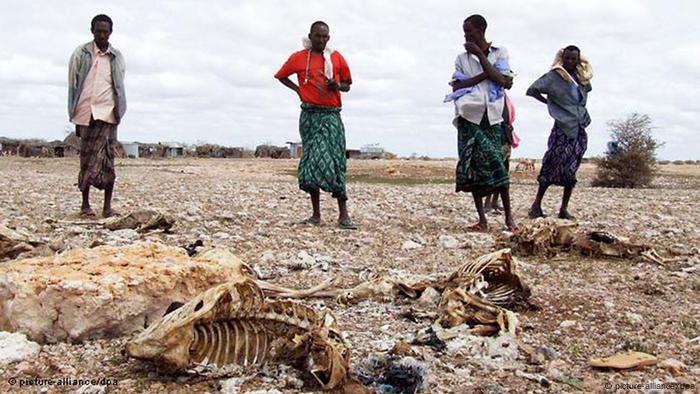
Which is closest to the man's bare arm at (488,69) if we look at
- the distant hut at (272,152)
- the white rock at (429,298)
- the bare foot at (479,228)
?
the bare foot at (479,228)

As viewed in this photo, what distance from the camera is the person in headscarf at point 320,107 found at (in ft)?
22.9

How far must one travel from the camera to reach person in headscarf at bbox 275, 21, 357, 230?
6980 mm

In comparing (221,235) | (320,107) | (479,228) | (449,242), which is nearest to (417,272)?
(449,242)

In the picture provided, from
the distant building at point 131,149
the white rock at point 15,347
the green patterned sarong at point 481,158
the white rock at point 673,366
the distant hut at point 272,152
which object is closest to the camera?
the white rock at point 15,347

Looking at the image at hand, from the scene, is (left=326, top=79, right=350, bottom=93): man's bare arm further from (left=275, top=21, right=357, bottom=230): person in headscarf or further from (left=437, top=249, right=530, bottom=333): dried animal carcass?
(left=437, top=249, right=530, bottom=333): dried animal carcass

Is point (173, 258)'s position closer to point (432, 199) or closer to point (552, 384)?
point (552, 384)

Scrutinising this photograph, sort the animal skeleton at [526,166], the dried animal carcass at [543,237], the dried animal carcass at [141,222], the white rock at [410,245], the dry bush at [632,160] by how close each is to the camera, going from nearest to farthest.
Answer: the dried animal carcass at [543,237]
the white rock at [410,245]
the dried animal carcass at [141,222]
the dry bush at [632,160]
the animal skeleton at [526,166]

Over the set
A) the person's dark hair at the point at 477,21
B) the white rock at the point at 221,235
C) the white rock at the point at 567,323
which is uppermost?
the person's dark hair at the point at 477,21

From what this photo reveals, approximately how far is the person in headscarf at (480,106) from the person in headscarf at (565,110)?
1.16m

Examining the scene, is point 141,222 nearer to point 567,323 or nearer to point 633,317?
point 567,323

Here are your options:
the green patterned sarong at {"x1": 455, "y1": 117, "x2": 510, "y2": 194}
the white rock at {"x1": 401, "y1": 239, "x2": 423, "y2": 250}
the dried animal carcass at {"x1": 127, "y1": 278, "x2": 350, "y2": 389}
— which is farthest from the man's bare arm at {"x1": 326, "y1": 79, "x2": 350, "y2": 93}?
the dried animal carcass at {"x1": 127, "y1": 278, "x2": 350, "y2": 389}

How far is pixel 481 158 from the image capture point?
6.85 meters

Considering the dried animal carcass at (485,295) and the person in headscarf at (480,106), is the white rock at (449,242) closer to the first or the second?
the person in headscarf at (480,106)

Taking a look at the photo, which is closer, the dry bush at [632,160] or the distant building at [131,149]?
the dry bush at [632,160]
